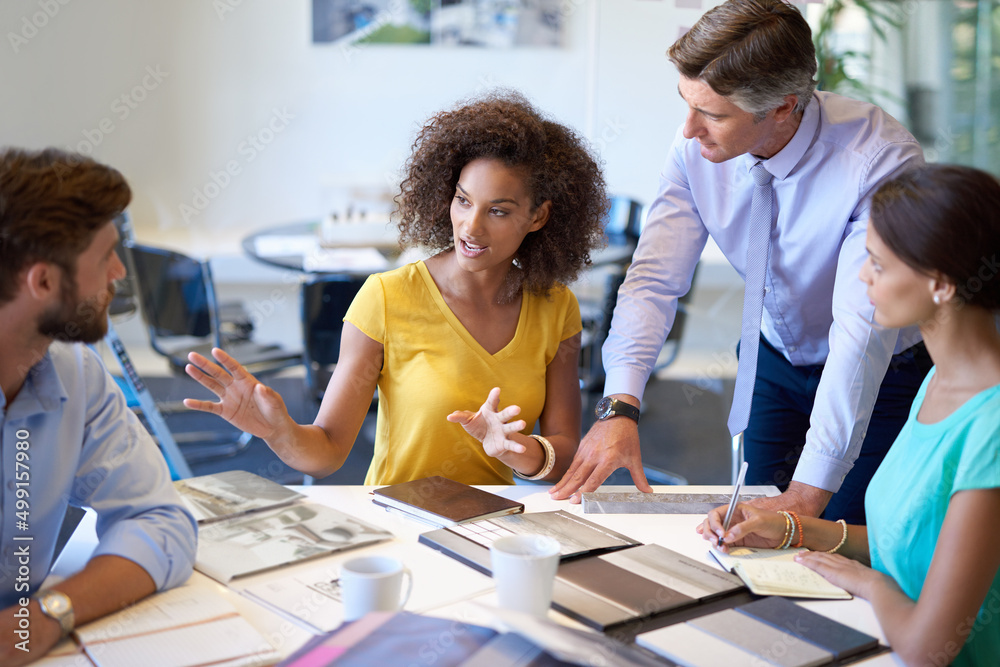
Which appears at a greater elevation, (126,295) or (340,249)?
(340,249)

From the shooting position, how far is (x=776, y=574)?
1.28 meters

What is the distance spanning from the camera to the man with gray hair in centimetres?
168

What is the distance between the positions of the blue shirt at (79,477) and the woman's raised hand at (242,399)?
0.25 metres

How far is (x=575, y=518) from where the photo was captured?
1484 millimetres

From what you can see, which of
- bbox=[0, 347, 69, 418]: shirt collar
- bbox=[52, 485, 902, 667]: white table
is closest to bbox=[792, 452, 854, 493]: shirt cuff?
bbox=[52, 485, 902, 667]: white table

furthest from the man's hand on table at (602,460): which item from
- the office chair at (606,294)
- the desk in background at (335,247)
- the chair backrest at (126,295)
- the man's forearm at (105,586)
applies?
the chair backrest at (126,295)

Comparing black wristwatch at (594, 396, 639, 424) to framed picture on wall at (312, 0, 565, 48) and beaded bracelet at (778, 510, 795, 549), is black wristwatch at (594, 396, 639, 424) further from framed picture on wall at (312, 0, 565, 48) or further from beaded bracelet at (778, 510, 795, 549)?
framed picture on wall at (312, 0, 565, 48)

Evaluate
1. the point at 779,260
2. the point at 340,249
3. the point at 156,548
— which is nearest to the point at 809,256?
the point at 779,260

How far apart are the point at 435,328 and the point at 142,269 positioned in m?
2.30

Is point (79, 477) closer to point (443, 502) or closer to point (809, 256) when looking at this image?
point (443, 502)

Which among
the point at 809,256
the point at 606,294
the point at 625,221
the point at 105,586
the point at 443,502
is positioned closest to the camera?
the point at 105,586

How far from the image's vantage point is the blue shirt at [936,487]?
3.72 feet

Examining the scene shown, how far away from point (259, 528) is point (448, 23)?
4.53 meters

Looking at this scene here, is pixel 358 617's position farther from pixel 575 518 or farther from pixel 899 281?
pixel 899 281
